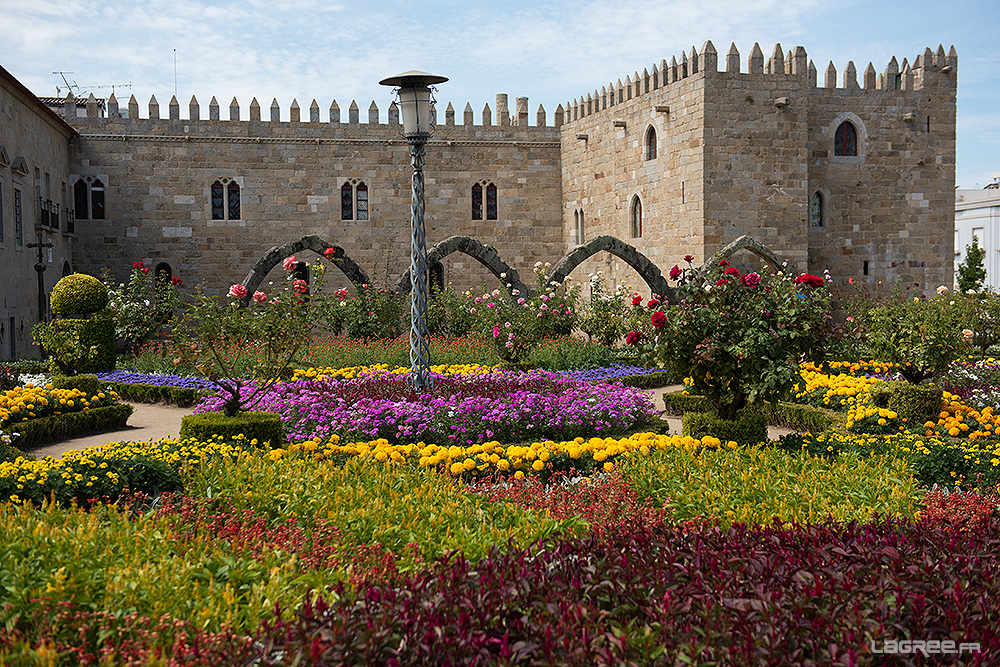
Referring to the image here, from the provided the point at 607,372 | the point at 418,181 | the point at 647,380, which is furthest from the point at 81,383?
the point at 647,380

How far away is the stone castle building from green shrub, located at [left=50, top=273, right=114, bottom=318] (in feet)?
14.8

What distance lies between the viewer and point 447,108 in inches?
887

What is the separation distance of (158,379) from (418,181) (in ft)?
19.2

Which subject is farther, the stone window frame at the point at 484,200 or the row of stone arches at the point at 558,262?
the stone window frame at the point at 484,200

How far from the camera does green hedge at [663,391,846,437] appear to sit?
361 inches

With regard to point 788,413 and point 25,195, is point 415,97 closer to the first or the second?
point 788,413

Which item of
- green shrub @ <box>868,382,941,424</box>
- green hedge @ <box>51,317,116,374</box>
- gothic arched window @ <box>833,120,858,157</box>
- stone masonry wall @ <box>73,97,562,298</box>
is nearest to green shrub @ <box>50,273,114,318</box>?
green hedge @ <box>51,317,116,374</box>

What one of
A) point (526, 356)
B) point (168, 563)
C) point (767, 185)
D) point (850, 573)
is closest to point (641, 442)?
point (850, 573)

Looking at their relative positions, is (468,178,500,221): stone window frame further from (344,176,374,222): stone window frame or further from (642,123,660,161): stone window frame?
(642,123,660,161): stone window frame

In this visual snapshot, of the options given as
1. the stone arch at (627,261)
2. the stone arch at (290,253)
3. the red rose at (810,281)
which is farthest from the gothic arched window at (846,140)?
the red rose at (810,281)

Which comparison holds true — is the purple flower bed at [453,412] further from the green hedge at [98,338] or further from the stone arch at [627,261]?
the stone arch at [627,261]

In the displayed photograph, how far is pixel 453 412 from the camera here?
8383 millimetres

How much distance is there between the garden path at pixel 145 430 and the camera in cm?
901

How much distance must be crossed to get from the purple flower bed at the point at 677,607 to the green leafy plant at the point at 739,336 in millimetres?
3563
